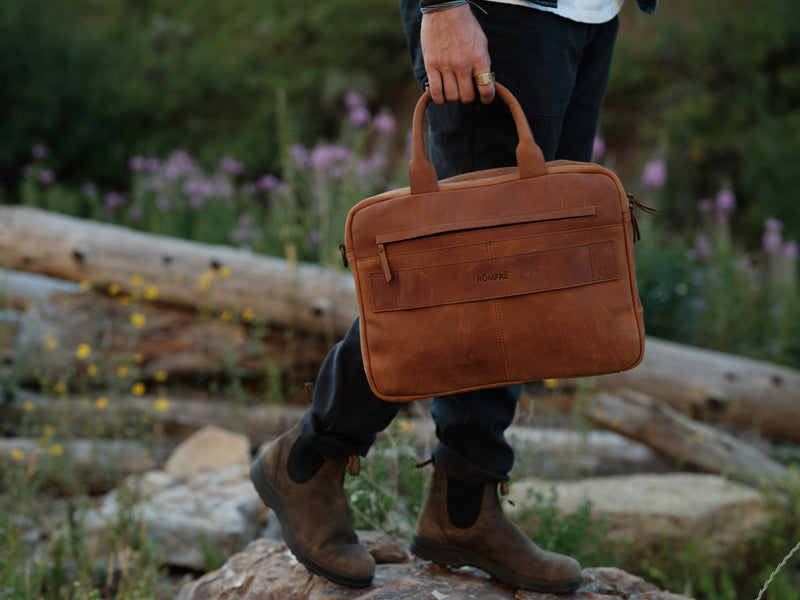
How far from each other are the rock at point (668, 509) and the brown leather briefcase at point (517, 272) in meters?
1.43

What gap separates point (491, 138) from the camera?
1466mm

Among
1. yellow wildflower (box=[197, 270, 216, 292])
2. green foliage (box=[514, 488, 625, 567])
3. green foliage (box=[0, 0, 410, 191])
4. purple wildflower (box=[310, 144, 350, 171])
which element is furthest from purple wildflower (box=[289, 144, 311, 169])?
green foliage (box=[514, 488, 625, 567])

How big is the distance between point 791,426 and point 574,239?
311 centimetres

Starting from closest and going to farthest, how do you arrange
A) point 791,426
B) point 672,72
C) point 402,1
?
point 402,1 < point 791,426 < point 672,72

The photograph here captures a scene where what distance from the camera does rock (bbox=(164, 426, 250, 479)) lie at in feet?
10.5

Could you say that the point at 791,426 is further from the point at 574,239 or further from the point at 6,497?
the point at 6,497

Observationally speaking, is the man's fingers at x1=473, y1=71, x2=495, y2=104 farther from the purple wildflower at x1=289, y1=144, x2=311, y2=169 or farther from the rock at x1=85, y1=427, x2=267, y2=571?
the purple wildflower at x1=289, y1=144, x2=311, y2=169

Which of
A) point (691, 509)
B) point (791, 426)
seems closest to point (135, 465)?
point (691, 509)

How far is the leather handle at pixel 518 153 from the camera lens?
1369 mm

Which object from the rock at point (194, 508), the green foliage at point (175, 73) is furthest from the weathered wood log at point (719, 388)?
the green foliage at point (175, 73)

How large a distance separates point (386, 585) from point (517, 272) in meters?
0.76

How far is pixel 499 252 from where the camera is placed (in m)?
1.39

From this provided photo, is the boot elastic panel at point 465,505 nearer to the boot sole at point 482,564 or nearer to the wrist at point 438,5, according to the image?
the boot sole at point 482,564

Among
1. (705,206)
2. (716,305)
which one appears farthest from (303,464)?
(705,206)
